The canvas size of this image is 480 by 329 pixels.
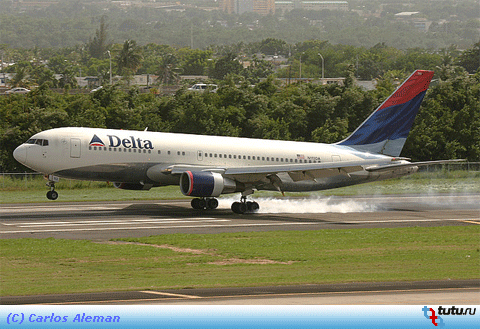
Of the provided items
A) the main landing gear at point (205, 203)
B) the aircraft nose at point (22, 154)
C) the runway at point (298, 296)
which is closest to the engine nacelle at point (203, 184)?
the main landing gear at point (205, 203)

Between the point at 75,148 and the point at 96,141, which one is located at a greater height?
the point at 96,141

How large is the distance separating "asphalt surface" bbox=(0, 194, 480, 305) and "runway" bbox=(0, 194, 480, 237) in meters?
0.05

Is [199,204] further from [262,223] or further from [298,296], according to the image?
[298,296]

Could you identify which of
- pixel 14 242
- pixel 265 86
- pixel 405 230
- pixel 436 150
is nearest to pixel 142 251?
pixel 14 242

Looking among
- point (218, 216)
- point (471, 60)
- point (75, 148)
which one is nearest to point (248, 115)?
point (218, 216)

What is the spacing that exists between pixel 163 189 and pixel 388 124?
71.1ft

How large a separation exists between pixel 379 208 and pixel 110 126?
38.8m

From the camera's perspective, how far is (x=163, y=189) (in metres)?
65.2

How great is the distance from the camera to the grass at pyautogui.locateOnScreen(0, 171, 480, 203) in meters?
58.3

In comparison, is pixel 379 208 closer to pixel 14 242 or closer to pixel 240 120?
pixel 14 242

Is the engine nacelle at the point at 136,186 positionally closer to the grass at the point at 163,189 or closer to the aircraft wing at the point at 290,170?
the aircraft wing at the point at 290,170

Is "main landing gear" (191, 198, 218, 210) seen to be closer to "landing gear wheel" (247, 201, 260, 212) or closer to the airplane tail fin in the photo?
"landing gear wheel" (247, 201, 260, 212)

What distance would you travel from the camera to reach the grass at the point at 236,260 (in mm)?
24375

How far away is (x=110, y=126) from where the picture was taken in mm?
81312
